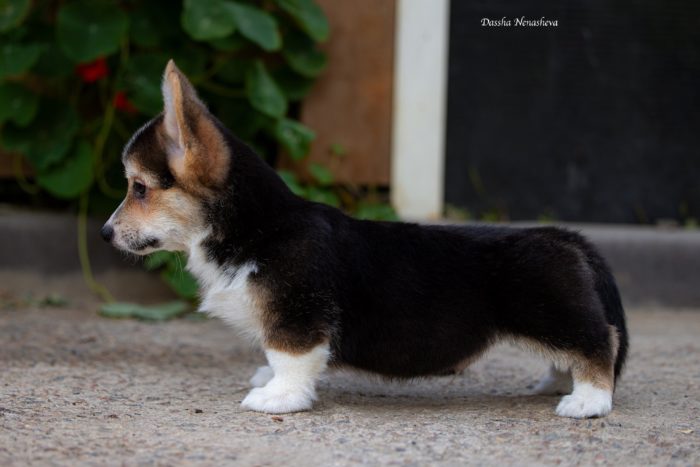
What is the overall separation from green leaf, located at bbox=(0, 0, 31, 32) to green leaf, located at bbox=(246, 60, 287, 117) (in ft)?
5.36

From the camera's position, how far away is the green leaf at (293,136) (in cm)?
707

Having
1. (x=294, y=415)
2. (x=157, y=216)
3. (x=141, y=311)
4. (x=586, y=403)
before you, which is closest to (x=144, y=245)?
(x=157, y=216)

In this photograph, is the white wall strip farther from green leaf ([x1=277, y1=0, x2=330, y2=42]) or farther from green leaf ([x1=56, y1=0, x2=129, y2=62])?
green leaf ([x1=56, y1=0, x2=129, y2=62])

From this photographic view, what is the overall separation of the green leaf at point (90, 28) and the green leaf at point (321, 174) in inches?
67.0

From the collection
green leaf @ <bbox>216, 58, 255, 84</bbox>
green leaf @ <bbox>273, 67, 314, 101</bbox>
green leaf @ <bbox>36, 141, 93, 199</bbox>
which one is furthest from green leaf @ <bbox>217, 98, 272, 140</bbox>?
green leaf @ <bbox>36, 141, 93, 199</bbox>

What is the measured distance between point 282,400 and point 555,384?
1.41m

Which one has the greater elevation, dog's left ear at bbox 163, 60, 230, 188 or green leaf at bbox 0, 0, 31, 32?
green leaf at bbox 0, 0, 31, 32

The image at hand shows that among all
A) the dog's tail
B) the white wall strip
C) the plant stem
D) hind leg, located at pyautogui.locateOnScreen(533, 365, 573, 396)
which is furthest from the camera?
the white wall strip

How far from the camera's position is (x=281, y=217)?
4297mm

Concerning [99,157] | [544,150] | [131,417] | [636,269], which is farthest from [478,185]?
[131,417]

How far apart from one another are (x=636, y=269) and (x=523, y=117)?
59.3 inches

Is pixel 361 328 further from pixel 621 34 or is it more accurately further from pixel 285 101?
pixel 621 34

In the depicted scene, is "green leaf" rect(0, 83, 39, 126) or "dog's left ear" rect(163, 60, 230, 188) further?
"green leaf" rect(0, 83, 39, 126)

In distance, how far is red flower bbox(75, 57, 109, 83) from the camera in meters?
6.98
